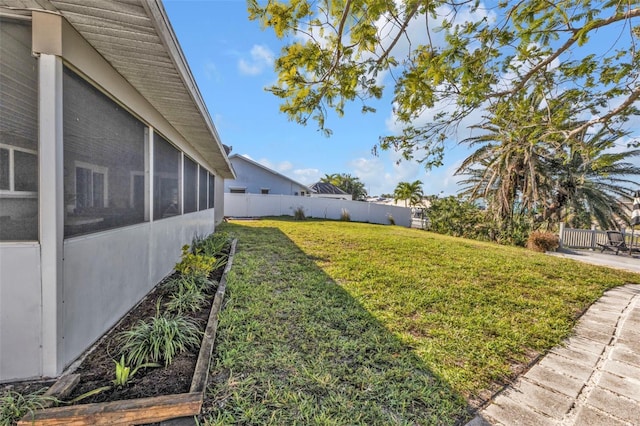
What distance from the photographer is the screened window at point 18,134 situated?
6.45ft

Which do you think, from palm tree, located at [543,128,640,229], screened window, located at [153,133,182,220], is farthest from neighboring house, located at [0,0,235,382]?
palm tree, located at [543,128,640,229]

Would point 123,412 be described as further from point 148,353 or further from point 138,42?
point 138,42

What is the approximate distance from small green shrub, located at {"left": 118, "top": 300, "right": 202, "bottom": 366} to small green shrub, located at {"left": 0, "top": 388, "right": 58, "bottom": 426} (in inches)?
21.6

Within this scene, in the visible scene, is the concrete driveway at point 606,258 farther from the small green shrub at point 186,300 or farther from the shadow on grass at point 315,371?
the small green shrub at point 186,300

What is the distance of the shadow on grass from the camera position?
1903 millimetres

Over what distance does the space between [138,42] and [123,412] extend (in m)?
2.77

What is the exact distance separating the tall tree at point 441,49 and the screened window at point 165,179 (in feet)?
6.94

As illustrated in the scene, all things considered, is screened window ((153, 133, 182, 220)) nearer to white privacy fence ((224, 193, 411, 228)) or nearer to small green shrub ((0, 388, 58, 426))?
small green shrub ((0, 388, 58, 426))

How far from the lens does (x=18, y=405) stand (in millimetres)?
1760

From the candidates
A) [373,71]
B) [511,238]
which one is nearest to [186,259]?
[373,71]

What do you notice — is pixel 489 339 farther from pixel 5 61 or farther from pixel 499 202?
pixel 499 202

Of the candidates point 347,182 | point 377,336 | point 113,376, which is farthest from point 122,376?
point 347,182

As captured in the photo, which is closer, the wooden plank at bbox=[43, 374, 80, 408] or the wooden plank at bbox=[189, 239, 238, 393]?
the wooden plank at bbox=[43, 374, 80, 408]

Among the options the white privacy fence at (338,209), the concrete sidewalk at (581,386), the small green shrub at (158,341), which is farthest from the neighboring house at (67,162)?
the white privacy fence at (338,209)
